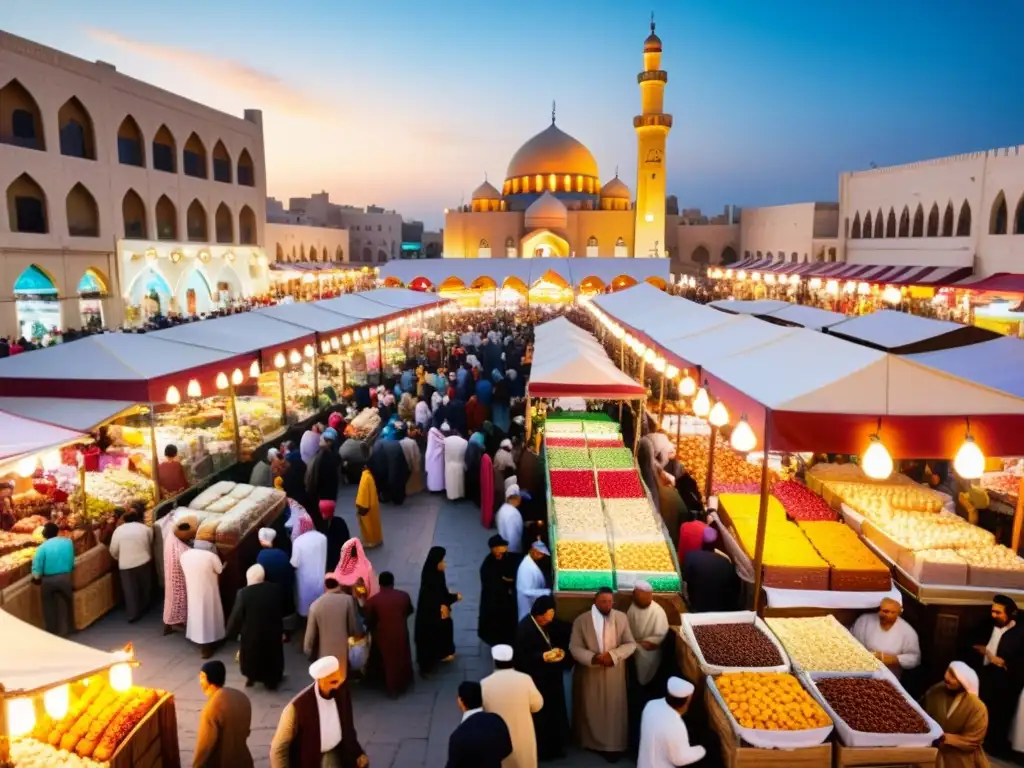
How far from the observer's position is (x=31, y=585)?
5.54 metres

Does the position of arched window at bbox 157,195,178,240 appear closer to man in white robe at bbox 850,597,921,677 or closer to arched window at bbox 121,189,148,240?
arched window at bbox 121,189,148,240

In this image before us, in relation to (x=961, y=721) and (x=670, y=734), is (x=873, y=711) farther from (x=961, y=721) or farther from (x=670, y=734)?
(x=670, y=734)

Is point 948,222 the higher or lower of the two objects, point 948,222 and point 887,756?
the higher

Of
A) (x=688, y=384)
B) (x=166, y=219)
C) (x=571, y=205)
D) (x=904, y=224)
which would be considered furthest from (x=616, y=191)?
(x=688, y=384)

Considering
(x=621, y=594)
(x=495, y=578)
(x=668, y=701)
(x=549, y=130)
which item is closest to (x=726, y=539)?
(x=621, y=594)

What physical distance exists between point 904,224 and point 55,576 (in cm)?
2922

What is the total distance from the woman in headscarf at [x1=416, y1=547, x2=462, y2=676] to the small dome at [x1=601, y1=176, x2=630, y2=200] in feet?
133

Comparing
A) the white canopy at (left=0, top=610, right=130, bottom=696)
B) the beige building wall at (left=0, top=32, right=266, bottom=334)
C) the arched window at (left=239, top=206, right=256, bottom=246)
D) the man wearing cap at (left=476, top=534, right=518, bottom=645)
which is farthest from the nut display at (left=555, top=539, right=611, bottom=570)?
the arched window at (left=239, top=206, right=256, bottom=246)

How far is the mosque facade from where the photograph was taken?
121ft

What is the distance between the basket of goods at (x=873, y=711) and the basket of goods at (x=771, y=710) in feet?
0.37

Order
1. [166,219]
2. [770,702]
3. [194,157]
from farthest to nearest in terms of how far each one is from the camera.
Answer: [194,157], [166,219], [770,702]

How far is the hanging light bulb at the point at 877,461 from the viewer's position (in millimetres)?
4000

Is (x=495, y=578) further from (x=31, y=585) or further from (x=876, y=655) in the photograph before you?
(x=31, y=585)

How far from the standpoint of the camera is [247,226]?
1292 inches
